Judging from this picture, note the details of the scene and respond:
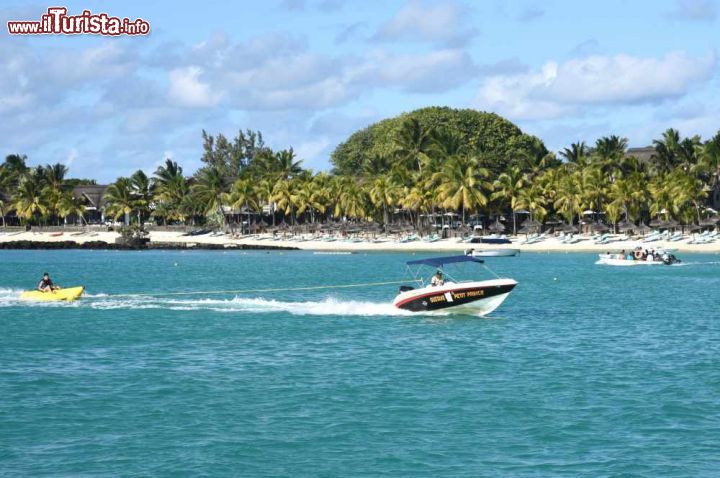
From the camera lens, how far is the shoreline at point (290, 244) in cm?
10339

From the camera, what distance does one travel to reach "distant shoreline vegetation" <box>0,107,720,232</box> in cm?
11112

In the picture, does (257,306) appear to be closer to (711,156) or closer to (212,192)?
(711,156)

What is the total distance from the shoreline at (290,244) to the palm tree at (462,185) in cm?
477

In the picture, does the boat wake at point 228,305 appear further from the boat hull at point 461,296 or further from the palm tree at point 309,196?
the palm tree at point 309,196

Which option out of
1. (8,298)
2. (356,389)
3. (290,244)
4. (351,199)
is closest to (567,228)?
(351,199)

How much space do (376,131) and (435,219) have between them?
31.0 metres

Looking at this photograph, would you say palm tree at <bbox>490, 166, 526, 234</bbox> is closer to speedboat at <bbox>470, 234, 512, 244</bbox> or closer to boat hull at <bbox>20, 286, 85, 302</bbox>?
speedboat at <bbox>470, 234, 512, 244</bbox>

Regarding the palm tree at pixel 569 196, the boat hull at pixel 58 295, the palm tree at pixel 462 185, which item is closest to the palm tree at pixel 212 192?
the palm tree at pixel 462 185

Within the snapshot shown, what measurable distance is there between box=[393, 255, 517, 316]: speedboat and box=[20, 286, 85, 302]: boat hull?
1769 cm

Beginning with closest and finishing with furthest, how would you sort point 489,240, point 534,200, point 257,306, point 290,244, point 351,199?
point 257,306, point 489,240, point 534,200, point 290,244, point 351,199

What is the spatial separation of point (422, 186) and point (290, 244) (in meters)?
18.8

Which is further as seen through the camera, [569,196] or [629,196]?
[569,196]

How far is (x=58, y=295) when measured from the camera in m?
49.0

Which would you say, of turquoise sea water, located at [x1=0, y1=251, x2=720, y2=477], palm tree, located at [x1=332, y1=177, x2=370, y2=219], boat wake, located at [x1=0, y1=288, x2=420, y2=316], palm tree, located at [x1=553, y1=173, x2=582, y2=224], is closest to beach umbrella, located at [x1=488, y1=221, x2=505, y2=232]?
palm tree, located at [x1=553, y1=173, x2=582, y2=224]
